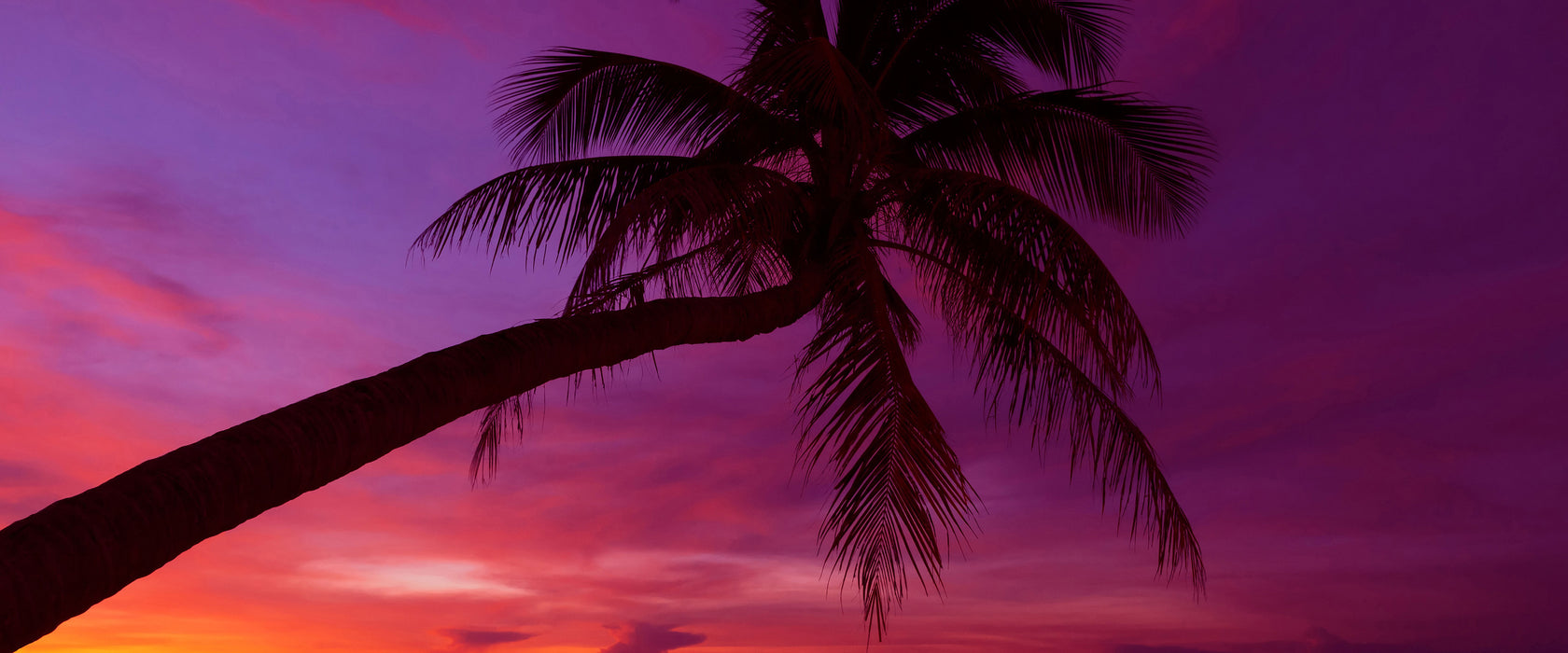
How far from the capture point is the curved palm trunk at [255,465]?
3736 millimetres

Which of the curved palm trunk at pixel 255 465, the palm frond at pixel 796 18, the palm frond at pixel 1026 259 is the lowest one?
the curved palm trunk at pixel 255 465

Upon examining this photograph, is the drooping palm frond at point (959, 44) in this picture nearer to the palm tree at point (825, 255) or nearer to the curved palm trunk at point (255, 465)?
the palm tree at point (825, 255)

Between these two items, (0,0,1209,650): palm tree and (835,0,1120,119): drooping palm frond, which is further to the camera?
(835,0,1120,119): drooping palm frond

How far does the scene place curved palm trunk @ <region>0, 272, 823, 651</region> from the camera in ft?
12.3

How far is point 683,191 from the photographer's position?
6930 mm

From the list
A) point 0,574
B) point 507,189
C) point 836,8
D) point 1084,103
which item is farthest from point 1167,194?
point 0,574

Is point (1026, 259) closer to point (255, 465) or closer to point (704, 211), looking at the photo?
point (704, 211)

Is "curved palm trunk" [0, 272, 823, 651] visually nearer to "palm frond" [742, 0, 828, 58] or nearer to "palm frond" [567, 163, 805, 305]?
"palm frond" [567, 163, 805, 305]

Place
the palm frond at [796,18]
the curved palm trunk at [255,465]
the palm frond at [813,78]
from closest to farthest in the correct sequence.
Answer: the curved palm trunk at [255,465], the palm frond at [813,78], the palm frond at [796,18]

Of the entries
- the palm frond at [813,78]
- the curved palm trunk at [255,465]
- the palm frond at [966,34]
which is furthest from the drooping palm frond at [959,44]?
the curved palm trunk at [255,465]

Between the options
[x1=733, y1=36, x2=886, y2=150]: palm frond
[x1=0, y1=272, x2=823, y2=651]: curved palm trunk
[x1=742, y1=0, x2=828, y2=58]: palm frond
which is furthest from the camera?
[x1=742, y1=0, x2=828, y2=58]: palm frond

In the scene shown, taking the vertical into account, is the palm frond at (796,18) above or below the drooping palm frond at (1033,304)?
above

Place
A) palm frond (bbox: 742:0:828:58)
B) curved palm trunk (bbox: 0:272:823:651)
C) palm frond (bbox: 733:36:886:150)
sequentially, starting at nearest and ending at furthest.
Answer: curved palm trunk (bbox: 0:272:823:651) → palm frond (bbox: 733:36:886:150) → palm frond (bbox: 742:0:828:58)

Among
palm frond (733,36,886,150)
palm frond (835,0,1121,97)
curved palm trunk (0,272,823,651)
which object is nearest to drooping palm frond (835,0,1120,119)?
palm frond (835,0,1121,97)
